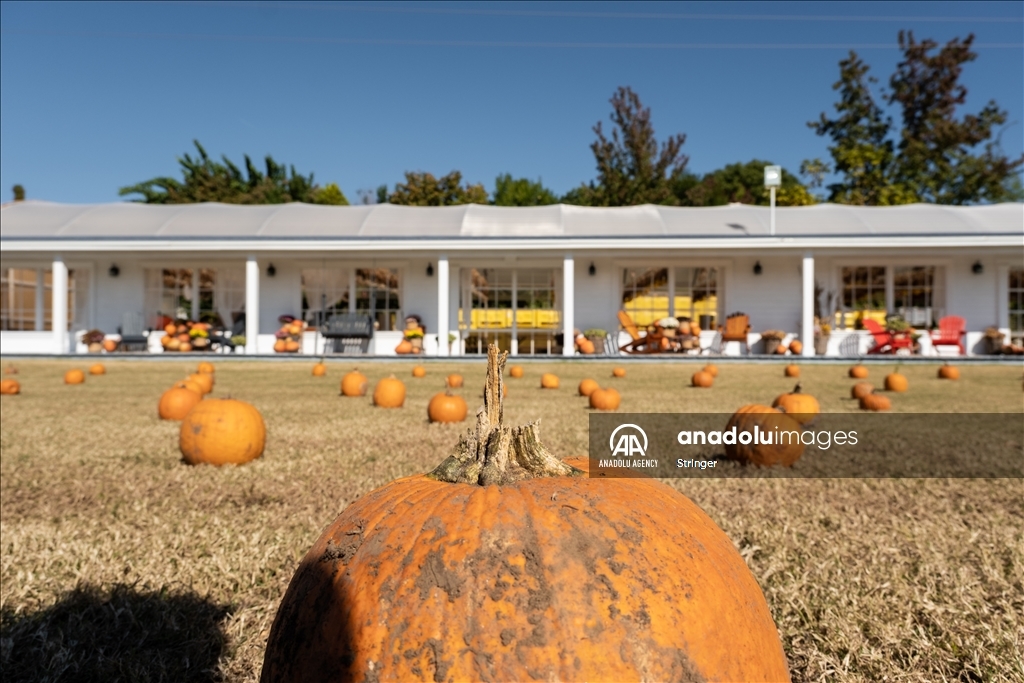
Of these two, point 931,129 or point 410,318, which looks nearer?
point 410,318

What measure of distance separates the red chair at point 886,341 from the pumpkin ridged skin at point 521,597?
17.3 meters

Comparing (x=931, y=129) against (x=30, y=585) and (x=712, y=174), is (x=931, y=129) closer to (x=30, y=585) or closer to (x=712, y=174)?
(x=712, y=174)

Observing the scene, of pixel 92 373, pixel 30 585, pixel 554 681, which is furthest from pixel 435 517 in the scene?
pixel 92 373

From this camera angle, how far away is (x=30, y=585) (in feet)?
7.31

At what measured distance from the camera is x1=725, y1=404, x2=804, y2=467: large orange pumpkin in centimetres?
416

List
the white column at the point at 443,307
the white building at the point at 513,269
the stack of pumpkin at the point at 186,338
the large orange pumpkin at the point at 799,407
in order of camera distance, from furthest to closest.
Answer: the stack of pumpkin at the point at 186,338 < the white building at the point at 513,269 < the white column at the point at 443,307 < the large orange pumpkin at the point at 799,407

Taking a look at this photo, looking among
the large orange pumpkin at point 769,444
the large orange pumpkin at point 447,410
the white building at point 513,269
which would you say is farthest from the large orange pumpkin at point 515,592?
the white building at point 513,269

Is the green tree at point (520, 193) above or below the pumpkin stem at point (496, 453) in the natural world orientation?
above

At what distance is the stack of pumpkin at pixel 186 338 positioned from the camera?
57.7 feet

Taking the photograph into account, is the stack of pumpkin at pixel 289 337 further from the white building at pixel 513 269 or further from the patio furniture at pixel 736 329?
the patio furniture at pixel 736 329

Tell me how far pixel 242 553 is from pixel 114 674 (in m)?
0.79

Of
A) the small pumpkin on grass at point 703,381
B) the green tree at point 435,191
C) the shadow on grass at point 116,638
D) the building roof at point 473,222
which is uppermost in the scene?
the green tree at point 435,191

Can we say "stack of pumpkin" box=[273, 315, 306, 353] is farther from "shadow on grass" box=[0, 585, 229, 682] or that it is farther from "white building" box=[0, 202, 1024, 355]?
"shadow on grass" box=[0, 585, 229, 682]

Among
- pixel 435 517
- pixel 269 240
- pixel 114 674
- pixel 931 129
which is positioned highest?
pixel 931 129
